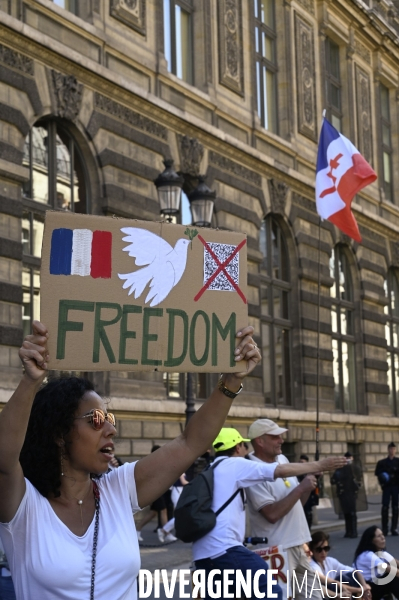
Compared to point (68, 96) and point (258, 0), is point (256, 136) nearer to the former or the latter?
point (258, 0)

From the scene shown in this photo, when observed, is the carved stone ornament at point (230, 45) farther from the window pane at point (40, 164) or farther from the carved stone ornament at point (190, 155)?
the window pane at point (40, 164)

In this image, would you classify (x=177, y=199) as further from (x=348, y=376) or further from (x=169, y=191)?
(x=348, y=376)

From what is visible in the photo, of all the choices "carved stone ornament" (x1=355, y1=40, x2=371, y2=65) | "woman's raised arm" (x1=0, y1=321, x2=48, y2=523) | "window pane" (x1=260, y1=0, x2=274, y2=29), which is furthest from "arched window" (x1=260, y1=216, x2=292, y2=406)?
"woman's raised arm" (x1=0, y1=321, x2=48, y2=523)

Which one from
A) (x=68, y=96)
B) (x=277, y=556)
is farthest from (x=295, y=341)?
(x=277, y=556)

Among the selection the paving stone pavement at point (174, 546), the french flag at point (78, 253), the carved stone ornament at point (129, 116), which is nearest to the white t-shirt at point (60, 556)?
the french flag at point (78, 253)

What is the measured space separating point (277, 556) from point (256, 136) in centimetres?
1890

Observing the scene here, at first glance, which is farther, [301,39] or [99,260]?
[301,39]

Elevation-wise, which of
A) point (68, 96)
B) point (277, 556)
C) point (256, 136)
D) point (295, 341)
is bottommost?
point (277, 556)

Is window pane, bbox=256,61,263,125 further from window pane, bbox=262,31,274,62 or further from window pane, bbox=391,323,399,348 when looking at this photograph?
window pane, bbox=391,323,399,348

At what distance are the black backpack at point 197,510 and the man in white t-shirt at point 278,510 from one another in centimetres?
44

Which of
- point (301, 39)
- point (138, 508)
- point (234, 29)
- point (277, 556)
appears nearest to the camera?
point (138, 508)

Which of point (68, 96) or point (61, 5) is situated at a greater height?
point (61, 5)

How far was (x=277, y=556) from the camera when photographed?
6859mm

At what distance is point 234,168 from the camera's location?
23438 millimetres
